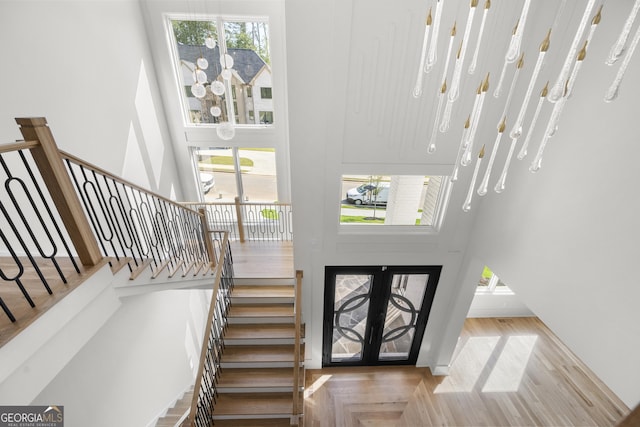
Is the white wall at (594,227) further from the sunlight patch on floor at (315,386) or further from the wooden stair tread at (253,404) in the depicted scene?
the sunlight patch on floor at (315,386)

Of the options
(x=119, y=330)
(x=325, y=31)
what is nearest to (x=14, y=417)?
(x=119, y=330)

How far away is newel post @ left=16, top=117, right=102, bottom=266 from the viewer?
5.98ft

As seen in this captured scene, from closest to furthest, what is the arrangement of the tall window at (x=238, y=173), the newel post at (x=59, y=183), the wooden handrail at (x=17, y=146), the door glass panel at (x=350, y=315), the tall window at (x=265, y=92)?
the wooden handrail at (x=17, y=146), the newel post at (x=59, y=183), the door glass panel at (x=350, y=315), the tall window at (x=265, y=92), the tall window at (x=238, y=173)

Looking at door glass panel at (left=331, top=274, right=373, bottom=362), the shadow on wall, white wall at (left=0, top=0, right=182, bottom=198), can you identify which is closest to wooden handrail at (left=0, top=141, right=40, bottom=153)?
white wall at (left=0, top=0, right=182, bottom=198)

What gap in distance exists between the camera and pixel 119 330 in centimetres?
359

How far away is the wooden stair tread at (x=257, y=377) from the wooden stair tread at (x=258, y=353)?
16 cm

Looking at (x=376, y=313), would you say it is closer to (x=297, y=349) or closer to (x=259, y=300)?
(x=297, y=349)

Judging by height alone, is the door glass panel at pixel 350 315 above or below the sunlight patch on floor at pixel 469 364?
above

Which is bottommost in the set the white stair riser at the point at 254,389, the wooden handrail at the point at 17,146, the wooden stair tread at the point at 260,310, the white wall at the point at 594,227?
the white stair riser at the point at 254,389

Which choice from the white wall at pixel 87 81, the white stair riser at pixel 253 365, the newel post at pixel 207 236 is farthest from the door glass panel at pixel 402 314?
the white wall at pixel 87 81

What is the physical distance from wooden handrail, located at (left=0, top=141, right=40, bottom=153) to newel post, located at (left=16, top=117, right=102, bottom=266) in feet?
0.13

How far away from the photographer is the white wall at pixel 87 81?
8.60ft

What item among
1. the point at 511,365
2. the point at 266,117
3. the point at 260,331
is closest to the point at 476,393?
the point at 511,365

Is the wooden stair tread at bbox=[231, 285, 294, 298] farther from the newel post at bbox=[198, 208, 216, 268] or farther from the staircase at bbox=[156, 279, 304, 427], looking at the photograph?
the newel post at bbox=[198, 208, 216, 268]
